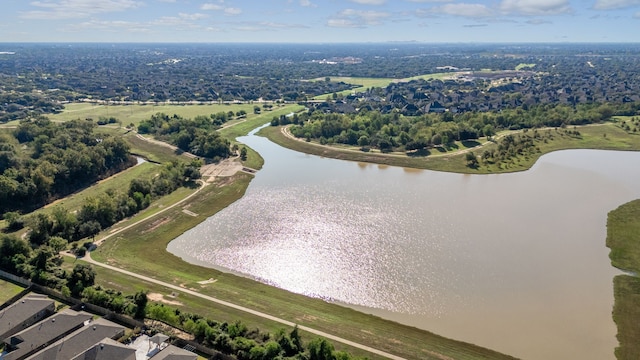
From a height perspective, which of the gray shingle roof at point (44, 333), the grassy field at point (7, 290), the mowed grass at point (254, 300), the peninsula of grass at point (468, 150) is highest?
the peninsula of grass at point (468, 150)

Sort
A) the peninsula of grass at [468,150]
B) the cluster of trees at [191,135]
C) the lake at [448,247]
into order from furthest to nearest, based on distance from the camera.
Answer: the cluster of trees at [191,135]
the peninsula of grass at [468,150]
the lake at [448,247]

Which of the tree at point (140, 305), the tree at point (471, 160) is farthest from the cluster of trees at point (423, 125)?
the tree at point (140, 305)

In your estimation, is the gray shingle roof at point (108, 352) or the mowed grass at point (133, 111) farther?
the mowed grass at point (133, 111)

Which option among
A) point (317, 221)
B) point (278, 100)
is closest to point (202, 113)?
point (278, 100)

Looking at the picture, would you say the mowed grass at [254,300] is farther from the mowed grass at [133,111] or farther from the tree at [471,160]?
the mowed grass at [133,111]

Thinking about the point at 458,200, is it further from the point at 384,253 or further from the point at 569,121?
the point at 569,121

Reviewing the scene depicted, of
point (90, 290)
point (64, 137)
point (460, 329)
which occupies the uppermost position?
point (64, 137)

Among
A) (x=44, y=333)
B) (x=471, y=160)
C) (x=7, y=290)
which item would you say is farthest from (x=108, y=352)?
(x=471, y=160)

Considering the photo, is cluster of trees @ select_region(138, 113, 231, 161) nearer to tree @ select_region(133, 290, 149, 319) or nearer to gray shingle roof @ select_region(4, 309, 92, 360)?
tree @ select_region(133, 290, 149, 319)
